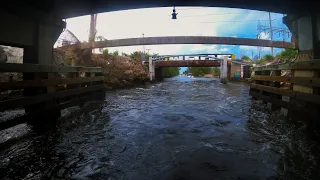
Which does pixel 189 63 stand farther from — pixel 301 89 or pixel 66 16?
pixel 301 89

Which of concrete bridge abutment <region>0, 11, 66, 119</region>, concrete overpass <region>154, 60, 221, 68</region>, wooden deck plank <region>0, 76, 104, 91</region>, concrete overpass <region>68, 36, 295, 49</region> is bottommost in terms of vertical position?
wooden deck plank <region>0, 76, 104, 91</region>

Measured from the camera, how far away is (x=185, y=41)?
69.1 ft

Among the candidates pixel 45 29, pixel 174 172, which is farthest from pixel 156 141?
pixel 45 29

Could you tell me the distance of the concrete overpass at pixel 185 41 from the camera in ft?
68.4

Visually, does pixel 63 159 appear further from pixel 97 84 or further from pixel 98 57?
pixel 98 57

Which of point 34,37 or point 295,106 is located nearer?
point 295,106

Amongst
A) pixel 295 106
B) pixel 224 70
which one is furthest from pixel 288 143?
pixel 224 70

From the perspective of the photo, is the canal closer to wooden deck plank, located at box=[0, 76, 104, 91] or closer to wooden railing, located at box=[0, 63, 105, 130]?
wooden railing, located at box=[0, 63, 105, 130]

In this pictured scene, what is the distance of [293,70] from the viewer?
693 cm

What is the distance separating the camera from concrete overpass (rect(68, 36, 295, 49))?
68.4 feet

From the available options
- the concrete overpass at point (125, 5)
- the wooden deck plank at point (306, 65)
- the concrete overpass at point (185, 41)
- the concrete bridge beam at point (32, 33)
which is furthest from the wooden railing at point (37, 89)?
the concrete overpass at point (185, 41)

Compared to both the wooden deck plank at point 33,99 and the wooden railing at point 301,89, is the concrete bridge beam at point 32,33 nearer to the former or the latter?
the wooden deck plank at point 33,99

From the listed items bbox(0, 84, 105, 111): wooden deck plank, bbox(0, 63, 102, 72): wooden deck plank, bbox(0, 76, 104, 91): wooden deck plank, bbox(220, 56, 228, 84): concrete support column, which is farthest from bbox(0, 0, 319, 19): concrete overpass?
bbox(220, 56, 228, 84): concrete support column

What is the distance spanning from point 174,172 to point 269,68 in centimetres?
810
